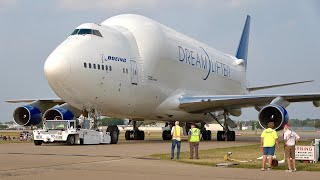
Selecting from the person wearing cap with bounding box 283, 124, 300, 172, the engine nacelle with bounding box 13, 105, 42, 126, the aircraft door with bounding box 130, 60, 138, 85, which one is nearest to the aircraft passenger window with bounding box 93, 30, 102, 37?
the aircraft door with bounding box 130, 60, 138, 85

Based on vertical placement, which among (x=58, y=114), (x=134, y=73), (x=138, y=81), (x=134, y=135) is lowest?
(x=134, y=135)

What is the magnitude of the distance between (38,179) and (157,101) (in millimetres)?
19492

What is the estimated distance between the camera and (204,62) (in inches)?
1428

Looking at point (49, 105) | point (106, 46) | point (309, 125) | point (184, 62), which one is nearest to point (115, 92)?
point (106, 46)

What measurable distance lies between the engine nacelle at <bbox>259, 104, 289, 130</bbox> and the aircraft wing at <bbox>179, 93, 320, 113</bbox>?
129 centimetres

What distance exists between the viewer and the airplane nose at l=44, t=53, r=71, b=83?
78.2 ft

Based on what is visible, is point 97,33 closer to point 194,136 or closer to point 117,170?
point 194,136

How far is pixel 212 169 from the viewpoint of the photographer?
534 inches

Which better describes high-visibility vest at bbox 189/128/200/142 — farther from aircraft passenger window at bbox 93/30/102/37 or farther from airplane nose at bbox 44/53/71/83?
aircraft passenger window at bbox 93/30/102/37

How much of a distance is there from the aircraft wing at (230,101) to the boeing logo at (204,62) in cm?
274

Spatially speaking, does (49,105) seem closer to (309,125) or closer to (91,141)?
(91,141)

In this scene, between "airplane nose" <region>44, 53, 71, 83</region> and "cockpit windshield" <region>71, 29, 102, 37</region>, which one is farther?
"cockpit windshield" <region>71, 29, 102, 37</region>

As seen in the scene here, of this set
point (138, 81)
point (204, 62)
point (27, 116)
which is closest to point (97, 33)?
point (138, 81)

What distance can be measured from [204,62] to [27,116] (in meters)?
12.5
